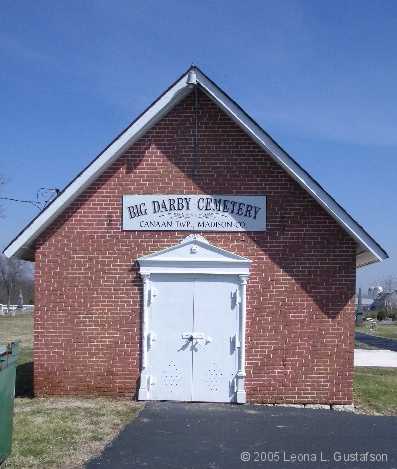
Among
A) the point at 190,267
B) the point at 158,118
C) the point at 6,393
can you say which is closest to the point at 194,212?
the point at 190,267

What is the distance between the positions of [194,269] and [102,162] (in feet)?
8.04

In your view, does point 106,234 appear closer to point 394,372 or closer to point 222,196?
point 222,196

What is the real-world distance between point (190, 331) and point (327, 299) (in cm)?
245

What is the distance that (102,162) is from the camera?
1141cm

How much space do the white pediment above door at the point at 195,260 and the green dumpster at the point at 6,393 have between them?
406 cm

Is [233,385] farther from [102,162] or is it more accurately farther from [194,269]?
[102,162]

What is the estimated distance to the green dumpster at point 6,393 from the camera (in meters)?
7.22

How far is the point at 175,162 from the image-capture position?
11711 mm

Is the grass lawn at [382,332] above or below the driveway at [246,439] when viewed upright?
below

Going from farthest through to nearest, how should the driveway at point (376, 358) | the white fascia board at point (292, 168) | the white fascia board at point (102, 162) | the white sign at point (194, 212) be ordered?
the driveway at point (376, 358)
the white sign at point (194, 212)
the white fascia board at point (102, 162)
the white fascia board at point (292, 168)

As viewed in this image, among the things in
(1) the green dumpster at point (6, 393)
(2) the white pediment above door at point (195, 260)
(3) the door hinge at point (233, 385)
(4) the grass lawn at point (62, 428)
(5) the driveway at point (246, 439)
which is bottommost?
(5) the driveway at point (246, 439)

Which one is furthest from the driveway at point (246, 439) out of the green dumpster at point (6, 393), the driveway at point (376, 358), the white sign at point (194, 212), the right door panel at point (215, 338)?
the driveway at point (376, 358)

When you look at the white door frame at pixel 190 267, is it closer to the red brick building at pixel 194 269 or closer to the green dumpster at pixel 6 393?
the red brick building at pixel 194 269

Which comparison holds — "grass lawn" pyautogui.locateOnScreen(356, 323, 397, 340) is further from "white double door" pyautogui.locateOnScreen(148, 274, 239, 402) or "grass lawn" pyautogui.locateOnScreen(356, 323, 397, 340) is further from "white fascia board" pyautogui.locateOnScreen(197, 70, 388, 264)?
"white double door" pyautogui.locateOnScreen(148, 274, 239, 402)
